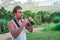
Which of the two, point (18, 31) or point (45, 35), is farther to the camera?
point (45, 35)

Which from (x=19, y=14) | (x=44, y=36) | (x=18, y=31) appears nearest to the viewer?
(x=18, y=31)

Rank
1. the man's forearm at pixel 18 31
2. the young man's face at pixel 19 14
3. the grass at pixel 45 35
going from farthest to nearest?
the grass at pixel 45 35, the young man's face at pixel 19 14, the man's forearm at pixel 18 31

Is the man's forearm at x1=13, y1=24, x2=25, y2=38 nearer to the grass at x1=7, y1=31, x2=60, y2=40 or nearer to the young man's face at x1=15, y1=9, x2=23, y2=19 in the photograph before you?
the young man's face at x1=15, y1=9, x2=23, y2=19

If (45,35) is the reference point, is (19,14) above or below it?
above

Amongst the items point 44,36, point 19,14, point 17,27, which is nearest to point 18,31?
point 17,27

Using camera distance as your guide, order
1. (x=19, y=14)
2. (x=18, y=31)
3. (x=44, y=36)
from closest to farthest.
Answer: (x=18, y=31) < (x=19, y=14) < (x=44, y=36)

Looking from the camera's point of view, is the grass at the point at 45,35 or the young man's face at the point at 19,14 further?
the grass at the point at 45,35

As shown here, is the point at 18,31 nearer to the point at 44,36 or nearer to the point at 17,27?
the point at 17,27

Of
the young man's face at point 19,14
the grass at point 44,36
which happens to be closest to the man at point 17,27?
the young man's face at point 19,14

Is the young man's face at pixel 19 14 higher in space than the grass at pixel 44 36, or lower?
higher

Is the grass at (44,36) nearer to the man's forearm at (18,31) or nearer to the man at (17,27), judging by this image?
the man at (17,27)

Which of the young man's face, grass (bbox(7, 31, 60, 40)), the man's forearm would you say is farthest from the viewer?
grass (bbox(7, 31, 60, 40))

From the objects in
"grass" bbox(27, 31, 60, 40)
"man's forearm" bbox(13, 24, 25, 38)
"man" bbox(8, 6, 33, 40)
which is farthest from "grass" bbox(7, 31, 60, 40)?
"man's forearm" bbox(13, 24, 25, 38)

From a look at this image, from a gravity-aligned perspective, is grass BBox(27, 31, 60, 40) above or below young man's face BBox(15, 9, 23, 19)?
below
